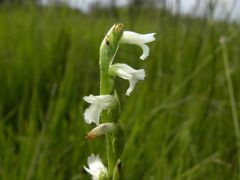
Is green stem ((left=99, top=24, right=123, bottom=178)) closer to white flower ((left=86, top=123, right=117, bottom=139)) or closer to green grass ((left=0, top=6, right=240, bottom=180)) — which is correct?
white flower ((left=86, top=123, right=117, bottom=139))

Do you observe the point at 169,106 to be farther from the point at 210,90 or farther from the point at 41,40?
the point at 41,40

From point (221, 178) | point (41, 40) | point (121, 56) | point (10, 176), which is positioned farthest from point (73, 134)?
point (121, 56)

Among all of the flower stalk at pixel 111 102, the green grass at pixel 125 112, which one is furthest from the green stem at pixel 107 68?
the green grass at pixel 125 112

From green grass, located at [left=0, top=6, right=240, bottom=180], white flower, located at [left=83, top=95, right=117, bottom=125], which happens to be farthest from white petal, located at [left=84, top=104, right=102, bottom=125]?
green grass, located at [left=0, top=6, right=240, bottom=180]

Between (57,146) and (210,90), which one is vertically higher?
(210,90)

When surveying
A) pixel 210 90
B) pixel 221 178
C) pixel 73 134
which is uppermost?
pixel 210 90

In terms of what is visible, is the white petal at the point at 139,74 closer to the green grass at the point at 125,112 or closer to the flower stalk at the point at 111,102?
the flower stalk at the point at 111,102
